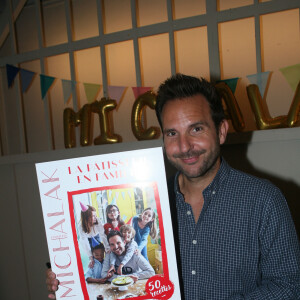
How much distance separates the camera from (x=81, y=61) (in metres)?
2.73

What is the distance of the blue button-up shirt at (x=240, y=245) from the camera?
91 cm

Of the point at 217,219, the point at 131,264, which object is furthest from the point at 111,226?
the point at 217,219

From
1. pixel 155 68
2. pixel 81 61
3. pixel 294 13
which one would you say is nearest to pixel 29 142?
pixel 81 61

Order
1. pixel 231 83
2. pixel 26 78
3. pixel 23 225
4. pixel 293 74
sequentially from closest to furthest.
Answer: pixel 293 74 < pixel 231 83 < pixel 26 78 < pixel 23 225

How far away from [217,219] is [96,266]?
0.39 meters

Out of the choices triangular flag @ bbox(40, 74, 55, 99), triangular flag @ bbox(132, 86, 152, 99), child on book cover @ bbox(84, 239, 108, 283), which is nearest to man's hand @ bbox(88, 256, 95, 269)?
child on book cover @ bbox(84, 239, 108, 283)

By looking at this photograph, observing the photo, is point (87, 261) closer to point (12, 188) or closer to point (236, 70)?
point (12, 188)

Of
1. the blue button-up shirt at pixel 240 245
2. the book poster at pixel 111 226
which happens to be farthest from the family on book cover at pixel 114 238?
the blue button-up shirt at pixel 240 245

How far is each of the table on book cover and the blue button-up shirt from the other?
16 cm

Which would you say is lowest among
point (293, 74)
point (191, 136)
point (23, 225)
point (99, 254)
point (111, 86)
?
point (23, 225)

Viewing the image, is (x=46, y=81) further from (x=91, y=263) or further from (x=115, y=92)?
(x=91, y=263)

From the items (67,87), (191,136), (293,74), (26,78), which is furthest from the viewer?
(26,78)

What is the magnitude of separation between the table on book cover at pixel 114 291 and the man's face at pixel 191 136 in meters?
0.37

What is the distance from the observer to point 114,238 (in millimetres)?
942
